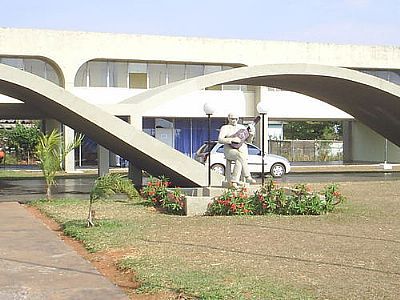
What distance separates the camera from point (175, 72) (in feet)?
118

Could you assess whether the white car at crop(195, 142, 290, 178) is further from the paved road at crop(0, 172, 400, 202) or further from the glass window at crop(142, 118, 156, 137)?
the glass window at crop(142, 118, 156, 137)

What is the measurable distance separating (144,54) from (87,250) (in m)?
24.7

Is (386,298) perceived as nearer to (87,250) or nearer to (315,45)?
(87,250)

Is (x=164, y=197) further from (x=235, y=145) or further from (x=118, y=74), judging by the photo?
(x=118, y=74)

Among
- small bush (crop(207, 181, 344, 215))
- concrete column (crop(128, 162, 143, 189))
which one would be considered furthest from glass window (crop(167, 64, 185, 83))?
small bush (crop(207, 181, 344, 215))

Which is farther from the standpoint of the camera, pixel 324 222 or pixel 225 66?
pixel 225 66

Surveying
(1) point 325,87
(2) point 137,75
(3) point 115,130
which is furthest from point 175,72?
(3) point 115,130

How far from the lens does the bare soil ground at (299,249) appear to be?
7.70 meters

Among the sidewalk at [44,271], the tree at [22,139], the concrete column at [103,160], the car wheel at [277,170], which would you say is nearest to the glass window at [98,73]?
the tree at [22,139]

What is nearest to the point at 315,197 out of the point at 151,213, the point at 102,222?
the point at 151,213

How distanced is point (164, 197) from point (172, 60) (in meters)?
19.4

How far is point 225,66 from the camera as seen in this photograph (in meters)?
36.5

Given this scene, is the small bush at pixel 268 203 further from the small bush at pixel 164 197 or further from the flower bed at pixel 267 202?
the small bush at pixel 164 197

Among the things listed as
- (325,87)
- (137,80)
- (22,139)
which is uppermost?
(137,80)
